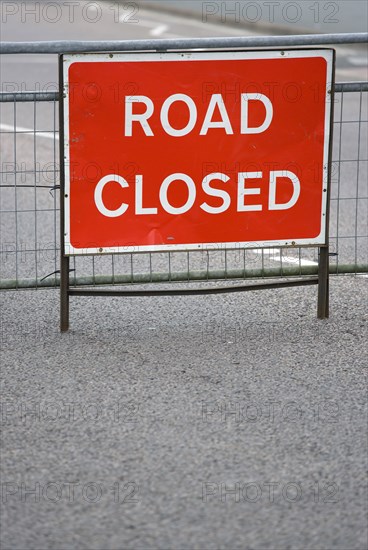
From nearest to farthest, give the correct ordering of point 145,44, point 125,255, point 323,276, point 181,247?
point 145,44, point 181,247, point 323,276, point 125,255

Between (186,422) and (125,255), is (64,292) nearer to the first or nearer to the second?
(186,422)

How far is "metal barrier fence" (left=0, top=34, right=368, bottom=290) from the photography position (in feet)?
21.2

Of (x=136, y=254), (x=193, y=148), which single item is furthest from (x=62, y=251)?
(x=136, y=254)

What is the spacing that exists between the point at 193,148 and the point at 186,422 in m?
1.70

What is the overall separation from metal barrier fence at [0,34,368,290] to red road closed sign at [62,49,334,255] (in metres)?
0.21

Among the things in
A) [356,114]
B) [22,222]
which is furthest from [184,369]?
[356,114]

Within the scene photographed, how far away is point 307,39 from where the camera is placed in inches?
256

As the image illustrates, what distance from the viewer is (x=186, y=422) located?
517cm

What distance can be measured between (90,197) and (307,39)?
1.56m

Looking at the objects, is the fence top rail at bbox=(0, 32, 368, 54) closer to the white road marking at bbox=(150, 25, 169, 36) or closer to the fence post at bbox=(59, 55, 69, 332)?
the fence post at bbox=(59, 55, 69, 332)

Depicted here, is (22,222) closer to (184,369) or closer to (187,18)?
(184,369)

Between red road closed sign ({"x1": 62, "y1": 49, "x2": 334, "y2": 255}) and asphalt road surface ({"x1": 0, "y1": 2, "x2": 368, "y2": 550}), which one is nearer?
asphalt road surface ({"x1": 0, "y1": 2, "x2": 368, "y2": 550})

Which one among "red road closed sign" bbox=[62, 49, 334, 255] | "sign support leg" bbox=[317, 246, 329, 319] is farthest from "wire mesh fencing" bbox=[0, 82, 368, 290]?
"red road closed sign" bbox=[62, 49, 334, 255]

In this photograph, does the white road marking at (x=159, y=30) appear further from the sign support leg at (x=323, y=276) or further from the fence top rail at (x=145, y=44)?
the sign support leg at (x=323, y=276)
